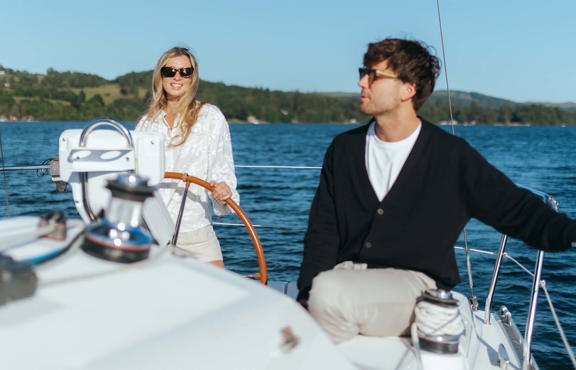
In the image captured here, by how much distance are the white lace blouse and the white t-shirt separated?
2.42ft

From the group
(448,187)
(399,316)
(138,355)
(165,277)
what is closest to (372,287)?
→ (399,316)

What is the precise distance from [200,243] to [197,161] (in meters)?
0.34

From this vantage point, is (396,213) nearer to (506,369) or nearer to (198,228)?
(506,369)

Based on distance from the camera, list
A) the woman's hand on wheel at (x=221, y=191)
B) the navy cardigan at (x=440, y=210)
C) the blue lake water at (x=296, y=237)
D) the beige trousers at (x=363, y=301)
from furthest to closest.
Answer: the blue lake water at (x=296, y=237)
the woman's hand on wheel at (x=221, y=191)
the navy cardigan at (x=440, y=210)
the beige trousers at (x=363, y=301)

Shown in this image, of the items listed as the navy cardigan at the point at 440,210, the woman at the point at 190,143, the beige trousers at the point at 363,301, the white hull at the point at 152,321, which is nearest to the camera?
the white hull at the point at 152,321

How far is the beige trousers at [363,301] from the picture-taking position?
177 cm

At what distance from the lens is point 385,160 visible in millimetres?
2084

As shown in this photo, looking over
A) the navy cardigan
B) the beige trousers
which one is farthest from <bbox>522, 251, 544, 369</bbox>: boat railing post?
the beige trousers

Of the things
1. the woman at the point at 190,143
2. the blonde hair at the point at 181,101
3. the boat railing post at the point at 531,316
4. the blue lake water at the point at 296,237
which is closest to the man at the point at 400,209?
the boat railing post at the point at 531,316

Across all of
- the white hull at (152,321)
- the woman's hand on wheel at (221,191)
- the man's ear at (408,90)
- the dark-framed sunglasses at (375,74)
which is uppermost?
the dark-framed sunglasses at (375,74)

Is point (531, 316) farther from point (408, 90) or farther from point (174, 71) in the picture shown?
point (174, 71)

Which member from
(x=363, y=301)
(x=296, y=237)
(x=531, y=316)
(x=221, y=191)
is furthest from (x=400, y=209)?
(x=296, y=237)

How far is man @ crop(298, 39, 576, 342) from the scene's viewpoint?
6.09ft

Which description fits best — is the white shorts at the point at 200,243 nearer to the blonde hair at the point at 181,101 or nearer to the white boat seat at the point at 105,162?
the blonde hair at the point at 181,101
